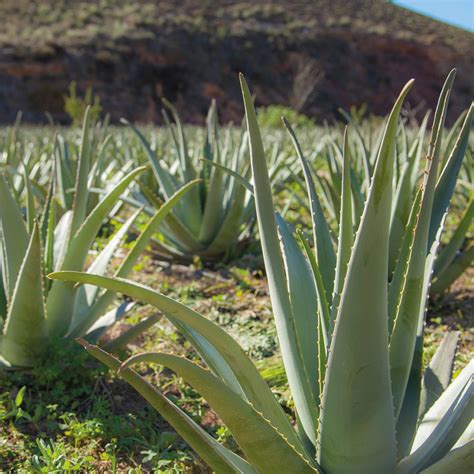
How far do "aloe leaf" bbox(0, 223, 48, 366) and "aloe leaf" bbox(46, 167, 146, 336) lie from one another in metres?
0.08

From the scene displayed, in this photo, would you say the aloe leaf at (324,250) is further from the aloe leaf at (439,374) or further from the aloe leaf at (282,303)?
the aloe leaf at (439,374)

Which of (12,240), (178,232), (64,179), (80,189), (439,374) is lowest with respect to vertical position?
(64,179)

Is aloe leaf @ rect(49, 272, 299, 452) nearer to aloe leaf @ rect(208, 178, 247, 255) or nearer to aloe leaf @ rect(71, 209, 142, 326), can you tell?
aloe leaf @ rect(71, 209, 142, 326)

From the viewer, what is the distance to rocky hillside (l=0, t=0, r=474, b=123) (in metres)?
28.9

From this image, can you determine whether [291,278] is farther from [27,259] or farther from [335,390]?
[27,259]

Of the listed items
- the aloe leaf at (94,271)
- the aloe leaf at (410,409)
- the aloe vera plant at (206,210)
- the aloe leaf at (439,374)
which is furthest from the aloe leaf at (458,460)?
the aloe vera plant at (206,210)

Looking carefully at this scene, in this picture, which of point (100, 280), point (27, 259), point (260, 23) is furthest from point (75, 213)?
point (260, 23)

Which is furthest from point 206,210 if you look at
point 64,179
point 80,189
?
point 80,189

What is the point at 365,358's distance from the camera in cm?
112

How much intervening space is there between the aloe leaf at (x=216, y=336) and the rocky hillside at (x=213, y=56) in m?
26.6

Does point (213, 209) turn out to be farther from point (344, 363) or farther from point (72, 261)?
point (344, 363)

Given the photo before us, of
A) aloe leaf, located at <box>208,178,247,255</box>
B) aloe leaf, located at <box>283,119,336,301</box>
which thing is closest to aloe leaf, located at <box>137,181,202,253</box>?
aloe leaf, located at <box>208,178,247,255</box>

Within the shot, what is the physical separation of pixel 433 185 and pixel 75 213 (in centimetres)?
141

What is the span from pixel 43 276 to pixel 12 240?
17 cm
